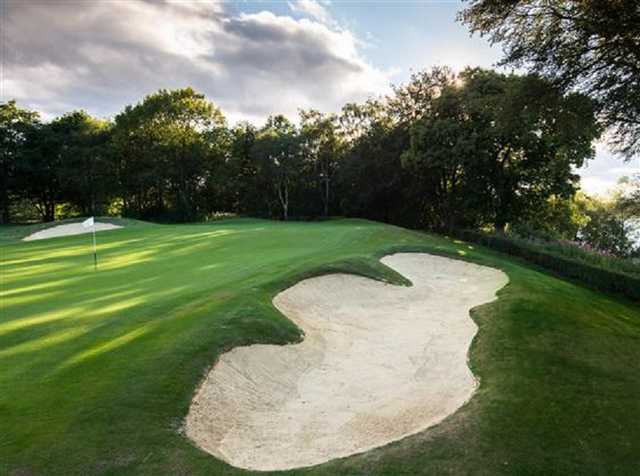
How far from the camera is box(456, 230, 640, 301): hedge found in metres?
21.9

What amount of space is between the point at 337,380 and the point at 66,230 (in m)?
35.6

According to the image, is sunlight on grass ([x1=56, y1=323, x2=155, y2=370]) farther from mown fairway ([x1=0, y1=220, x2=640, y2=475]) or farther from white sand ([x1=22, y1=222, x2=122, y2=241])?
white sand ([x1=22, y1=222, x2=122, y2=241])

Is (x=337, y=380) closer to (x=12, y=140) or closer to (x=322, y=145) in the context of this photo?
(x=322, y=145)

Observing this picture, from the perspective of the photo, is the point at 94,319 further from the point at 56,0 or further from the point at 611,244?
the point at 611,244

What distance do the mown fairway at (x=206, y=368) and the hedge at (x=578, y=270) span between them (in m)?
5.25

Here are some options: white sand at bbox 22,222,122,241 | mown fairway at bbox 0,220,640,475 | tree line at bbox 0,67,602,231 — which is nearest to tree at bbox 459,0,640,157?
mown fairway at bbox 0,220,640,475

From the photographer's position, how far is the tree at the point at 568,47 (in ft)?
45.0

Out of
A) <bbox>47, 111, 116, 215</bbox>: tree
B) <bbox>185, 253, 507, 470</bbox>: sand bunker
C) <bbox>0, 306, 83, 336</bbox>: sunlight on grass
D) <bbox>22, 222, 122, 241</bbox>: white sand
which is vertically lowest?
<bbox>22, 222, 122, 241</bbox>: white sand

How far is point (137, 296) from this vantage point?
1336cm

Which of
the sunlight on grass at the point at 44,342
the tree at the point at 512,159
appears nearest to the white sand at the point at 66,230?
the sunlight on grass at the point at 44,342

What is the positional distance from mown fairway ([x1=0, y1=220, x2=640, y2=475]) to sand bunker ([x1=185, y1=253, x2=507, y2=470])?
43 centimetres

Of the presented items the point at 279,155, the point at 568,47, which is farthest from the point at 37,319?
the point at 279,155

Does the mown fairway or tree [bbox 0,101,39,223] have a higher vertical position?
tree [bbox 0,101,39,223]

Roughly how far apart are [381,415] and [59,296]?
10.1 m
